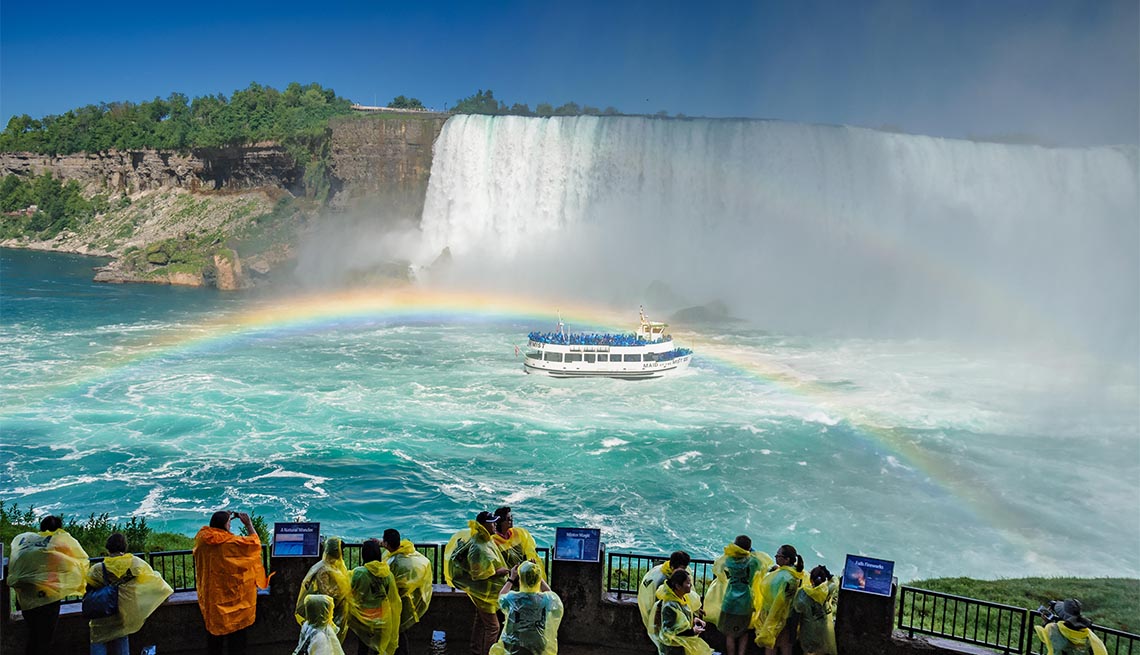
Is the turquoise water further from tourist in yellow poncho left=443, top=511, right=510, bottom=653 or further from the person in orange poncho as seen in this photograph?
the person in orange poncho

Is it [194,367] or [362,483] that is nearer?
[362,483]

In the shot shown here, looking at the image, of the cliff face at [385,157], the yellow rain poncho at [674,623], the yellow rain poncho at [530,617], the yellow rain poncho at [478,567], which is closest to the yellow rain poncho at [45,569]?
the yellow rain poncho at [478,567]

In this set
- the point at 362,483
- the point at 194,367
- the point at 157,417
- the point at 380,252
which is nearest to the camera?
the point at 362,483

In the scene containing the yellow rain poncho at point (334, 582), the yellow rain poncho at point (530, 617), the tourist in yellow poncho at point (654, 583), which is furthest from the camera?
the yellow rain poncho at point (334, 582)

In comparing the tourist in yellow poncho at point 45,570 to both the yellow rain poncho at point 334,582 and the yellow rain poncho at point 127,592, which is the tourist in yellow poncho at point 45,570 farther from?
the yellow rain poncho at point 334,582

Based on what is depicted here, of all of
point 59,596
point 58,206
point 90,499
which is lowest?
point 90,499

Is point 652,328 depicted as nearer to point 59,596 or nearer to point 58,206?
point 59,596

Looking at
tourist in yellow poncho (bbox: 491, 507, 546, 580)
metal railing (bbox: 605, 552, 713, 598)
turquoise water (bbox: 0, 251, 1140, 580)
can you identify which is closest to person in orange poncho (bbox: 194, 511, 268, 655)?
tourist in yellow poncho (bbox: 491, 507, 546, 580)

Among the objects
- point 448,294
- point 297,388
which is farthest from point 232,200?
point 297,388
